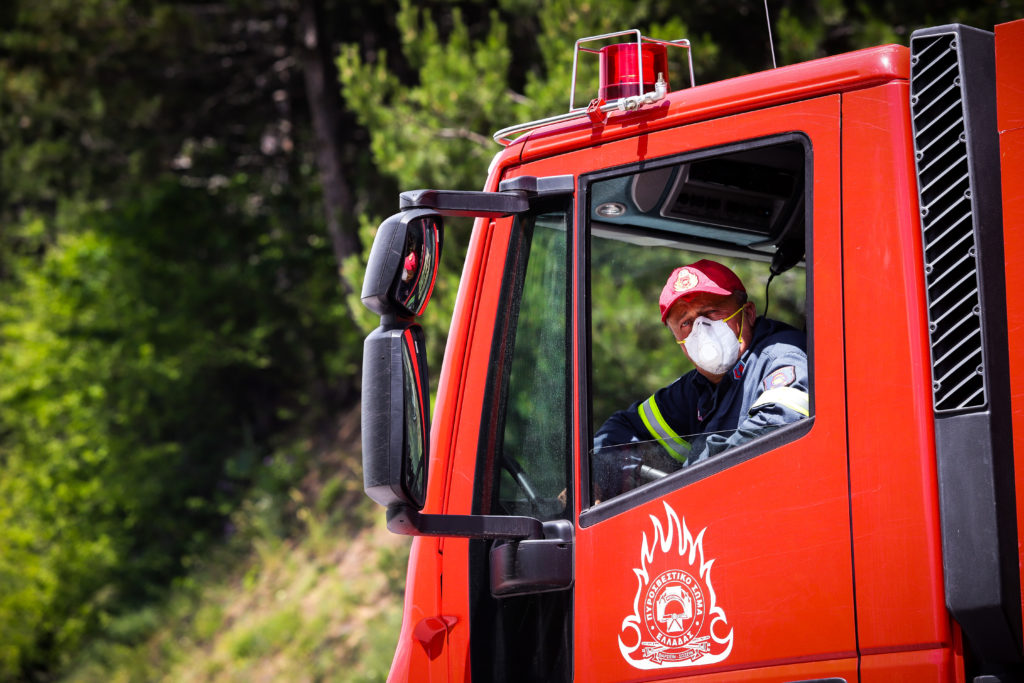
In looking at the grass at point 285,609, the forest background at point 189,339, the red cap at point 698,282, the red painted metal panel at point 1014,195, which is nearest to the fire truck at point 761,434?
the red painted metal panel at point 1014,195

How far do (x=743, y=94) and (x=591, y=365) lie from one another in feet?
2.29

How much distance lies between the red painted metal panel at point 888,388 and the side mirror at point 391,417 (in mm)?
847

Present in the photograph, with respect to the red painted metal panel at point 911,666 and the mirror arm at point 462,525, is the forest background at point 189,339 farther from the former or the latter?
the red painted metal panel at point 911,666

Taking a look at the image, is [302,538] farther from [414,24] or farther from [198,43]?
[414,24]

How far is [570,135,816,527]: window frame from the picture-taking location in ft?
6.60

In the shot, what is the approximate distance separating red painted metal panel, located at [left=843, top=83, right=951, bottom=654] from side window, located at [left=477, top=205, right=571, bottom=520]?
27.8 inches

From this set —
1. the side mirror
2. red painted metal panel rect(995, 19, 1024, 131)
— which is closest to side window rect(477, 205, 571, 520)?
the side mirror

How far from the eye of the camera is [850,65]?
201cm

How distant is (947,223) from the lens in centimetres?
187

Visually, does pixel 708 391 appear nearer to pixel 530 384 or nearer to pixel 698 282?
pixel 698 282

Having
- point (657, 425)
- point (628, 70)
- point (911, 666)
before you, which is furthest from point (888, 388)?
point (628, 70)

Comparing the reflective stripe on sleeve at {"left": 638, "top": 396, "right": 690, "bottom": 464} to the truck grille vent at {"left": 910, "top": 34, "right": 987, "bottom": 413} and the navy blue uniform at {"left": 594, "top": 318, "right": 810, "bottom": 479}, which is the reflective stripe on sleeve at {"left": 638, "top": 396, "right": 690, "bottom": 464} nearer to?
the navy blue uniform at {"left": 594, "top": 318, "right": 810, "bottom": 479}

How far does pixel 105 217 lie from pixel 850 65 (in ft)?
41.2

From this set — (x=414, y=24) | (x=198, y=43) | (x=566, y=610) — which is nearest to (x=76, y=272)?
(x=198, y=43)
